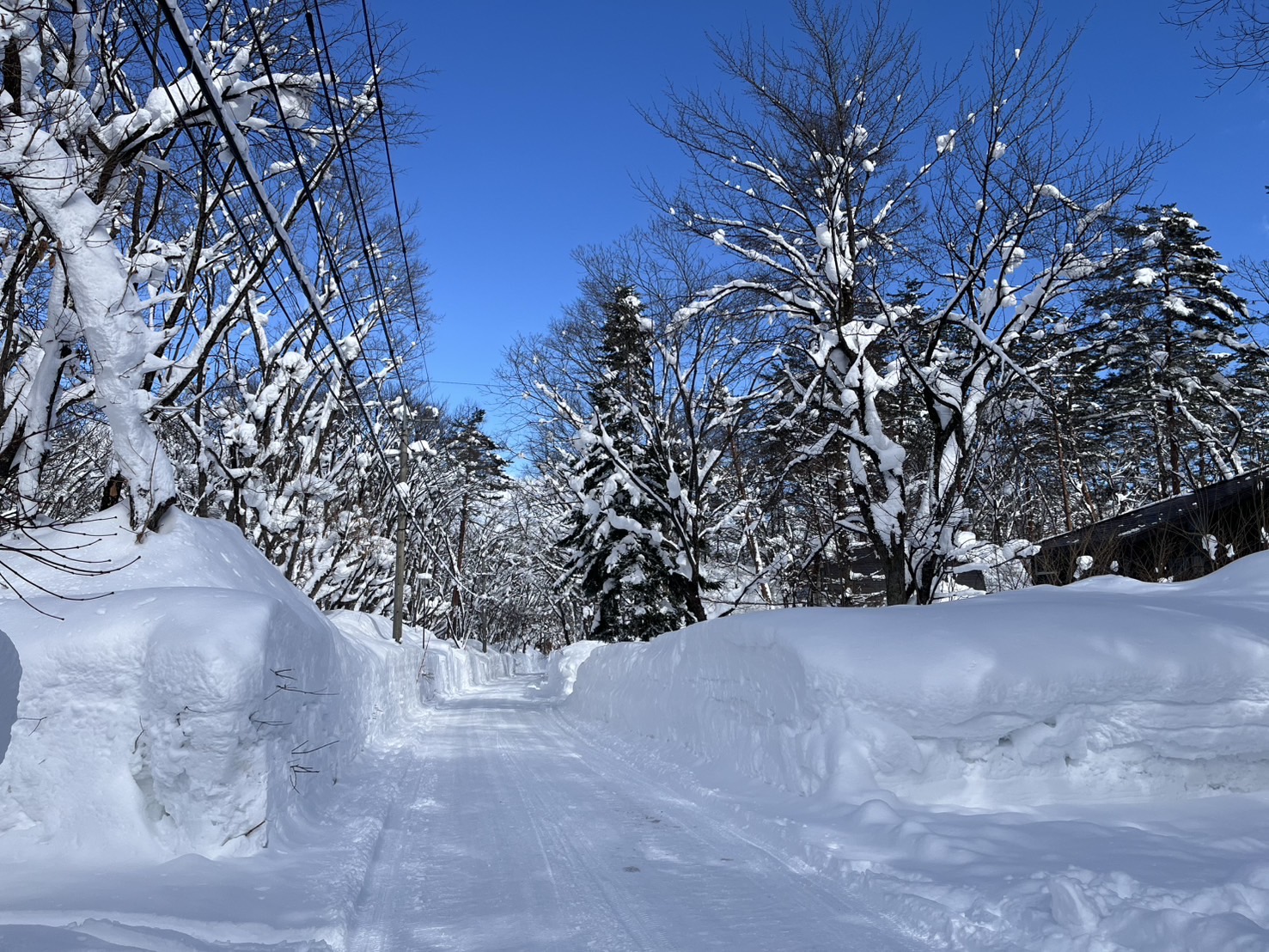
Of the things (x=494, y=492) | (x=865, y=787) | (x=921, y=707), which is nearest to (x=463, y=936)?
(x=865, y=787)

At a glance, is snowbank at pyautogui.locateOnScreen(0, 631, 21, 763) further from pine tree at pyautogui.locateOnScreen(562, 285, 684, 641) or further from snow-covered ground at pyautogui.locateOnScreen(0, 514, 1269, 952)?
pine tree at pyautogui.locateOnScreen(562, 285, 684, 641)

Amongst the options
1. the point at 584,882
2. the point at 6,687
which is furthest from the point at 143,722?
the point at 584,882

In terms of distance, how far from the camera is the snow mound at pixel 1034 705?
594cm

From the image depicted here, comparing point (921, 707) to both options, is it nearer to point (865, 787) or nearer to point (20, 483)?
point (865, 787)

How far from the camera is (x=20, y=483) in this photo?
7598 millimetres

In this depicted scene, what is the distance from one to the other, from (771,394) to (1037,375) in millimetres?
3760

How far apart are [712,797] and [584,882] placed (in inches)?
107

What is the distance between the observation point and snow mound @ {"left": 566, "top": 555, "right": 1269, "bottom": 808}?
19.5 ft

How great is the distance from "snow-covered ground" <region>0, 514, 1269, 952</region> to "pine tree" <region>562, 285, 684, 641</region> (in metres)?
9.58

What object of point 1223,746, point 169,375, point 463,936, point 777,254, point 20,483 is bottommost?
point 463,936

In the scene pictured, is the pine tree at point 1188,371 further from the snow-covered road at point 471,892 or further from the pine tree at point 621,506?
the snow-covered road at point 471,892

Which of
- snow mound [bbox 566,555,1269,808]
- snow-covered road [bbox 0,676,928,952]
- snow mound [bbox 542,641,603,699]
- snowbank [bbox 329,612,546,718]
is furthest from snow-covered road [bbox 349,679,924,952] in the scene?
snow mound [bbox 542,641,603,699]

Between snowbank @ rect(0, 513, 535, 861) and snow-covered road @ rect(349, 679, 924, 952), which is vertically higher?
snowbank @ rect(0, 513, 535, 861)

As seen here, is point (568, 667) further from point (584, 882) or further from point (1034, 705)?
point (584, 882)
